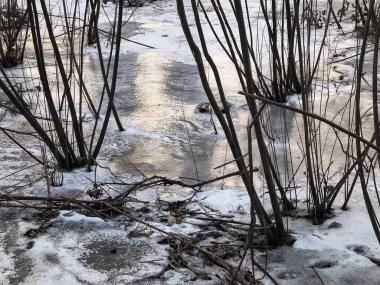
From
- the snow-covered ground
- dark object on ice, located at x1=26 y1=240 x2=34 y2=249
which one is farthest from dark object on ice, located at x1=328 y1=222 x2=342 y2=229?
dark object on ice, located at x1=26 y1=240 x2=34 y2=249

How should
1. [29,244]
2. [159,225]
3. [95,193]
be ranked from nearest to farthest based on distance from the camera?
[29,244] → [159,225] → [95,193]

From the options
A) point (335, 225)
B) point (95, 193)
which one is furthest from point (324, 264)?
point (95, 193)

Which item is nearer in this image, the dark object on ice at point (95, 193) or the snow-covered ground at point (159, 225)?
the snow-covered ground at point (159, 225)

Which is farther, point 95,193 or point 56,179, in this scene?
point 56,179

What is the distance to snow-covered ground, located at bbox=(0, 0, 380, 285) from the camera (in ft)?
5.84

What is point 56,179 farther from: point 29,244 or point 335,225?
point 335,225

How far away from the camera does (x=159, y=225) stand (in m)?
2.07

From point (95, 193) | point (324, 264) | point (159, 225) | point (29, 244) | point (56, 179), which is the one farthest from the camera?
point (56, 179)

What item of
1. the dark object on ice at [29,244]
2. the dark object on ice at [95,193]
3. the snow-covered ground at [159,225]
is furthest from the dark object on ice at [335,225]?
the dark object on ice at [29,244]

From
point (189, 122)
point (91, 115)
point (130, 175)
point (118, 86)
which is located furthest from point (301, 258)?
point (118, 86)

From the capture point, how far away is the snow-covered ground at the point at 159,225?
1.78 meters

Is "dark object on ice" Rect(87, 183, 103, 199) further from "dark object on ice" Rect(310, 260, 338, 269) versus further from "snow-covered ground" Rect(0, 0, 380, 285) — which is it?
"dark object on ice" Rect(310, 260, 338, 269)

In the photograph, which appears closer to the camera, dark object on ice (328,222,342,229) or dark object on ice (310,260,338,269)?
dark object on ice (310,260,338,269)

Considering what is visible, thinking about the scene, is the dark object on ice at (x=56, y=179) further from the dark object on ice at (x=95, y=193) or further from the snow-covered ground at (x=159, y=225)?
the dark object on ice at (x=95, y=193)
